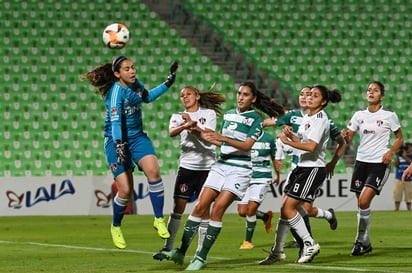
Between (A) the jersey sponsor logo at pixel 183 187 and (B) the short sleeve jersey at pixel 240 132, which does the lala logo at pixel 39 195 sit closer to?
(A) the jersey sponsor logo at pixel 183 187

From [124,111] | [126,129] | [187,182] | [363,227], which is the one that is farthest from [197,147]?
[363,227]

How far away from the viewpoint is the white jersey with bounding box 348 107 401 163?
43.8ft

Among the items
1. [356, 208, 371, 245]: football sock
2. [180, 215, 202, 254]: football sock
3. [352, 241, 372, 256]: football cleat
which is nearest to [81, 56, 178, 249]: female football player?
[180, 215, 202, 254]: football sock

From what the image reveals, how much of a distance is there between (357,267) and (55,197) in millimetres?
14786

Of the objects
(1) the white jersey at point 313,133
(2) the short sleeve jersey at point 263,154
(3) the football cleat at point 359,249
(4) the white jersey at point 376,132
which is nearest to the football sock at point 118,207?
(1) the white jersey at point 313,133

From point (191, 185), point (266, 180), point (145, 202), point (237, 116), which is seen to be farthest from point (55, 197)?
point (237, 116)

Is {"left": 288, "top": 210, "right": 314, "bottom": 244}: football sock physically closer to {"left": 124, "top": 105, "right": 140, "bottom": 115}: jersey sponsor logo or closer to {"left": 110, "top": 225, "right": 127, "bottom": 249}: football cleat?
{"left": 110, "top": 225, "right": 127, "bottom": 249}: football cleat

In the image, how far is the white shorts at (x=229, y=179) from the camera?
36.5 ft

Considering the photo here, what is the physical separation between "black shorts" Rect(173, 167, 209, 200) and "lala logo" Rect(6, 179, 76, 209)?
496 inches

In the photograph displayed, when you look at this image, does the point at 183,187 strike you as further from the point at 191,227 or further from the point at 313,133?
the point at 313,133

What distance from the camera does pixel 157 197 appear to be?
11641mm

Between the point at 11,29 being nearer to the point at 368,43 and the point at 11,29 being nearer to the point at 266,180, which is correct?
the point at 368,43

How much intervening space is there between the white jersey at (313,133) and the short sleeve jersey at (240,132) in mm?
686

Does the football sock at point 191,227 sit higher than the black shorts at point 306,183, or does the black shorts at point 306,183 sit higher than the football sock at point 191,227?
the black shorts at point 306,183
